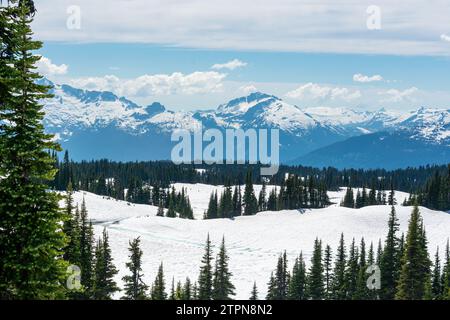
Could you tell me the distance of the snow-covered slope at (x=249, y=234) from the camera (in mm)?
93938

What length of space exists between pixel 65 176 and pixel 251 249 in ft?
363

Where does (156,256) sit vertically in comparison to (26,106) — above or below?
below

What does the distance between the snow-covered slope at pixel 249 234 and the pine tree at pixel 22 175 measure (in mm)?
66531

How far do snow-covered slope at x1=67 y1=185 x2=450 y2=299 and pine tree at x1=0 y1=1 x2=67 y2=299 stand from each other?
2619 inches

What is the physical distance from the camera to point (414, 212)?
45.6 meters

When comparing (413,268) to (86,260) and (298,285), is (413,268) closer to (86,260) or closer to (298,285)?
(298,285)

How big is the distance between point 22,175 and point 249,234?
10853cm

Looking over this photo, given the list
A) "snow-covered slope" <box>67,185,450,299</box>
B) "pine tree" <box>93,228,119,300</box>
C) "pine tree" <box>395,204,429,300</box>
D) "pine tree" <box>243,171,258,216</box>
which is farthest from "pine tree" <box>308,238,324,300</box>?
"pine tree" <box>243,171,258,216</box>

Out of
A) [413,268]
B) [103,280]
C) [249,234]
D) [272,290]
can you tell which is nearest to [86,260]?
[103,280]

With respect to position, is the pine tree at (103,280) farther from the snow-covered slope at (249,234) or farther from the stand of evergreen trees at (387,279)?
the snow-covered slope at (249,234)

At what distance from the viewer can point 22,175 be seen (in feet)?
58.3

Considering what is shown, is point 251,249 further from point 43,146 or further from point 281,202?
point 43,146

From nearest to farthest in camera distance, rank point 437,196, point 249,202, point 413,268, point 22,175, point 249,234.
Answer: point 22,175
point 413,268
point 249,234
point 437,196
point 249,202
